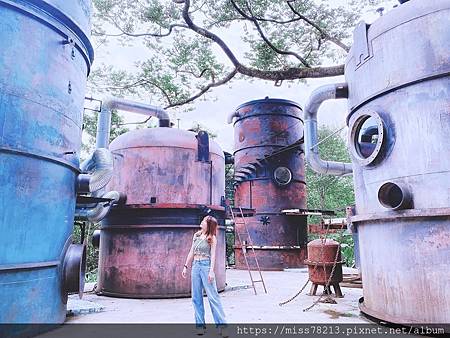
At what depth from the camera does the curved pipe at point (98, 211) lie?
7.14 meters

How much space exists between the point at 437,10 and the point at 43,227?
22.7ft

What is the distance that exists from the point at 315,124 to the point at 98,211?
19.0 feet

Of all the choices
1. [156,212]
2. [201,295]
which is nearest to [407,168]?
[201,295]

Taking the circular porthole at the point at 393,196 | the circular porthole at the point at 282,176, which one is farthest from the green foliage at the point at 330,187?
the circular porthole at the point at 393,196

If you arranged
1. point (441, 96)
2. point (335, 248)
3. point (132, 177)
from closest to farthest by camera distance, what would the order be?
point (441, 96)
point (335, 248)
point (132, 177)

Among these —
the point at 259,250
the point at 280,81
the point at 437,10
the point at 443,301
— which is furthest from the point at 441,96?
the point at 259,250

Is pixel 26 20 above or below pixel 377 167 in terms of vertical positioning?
above

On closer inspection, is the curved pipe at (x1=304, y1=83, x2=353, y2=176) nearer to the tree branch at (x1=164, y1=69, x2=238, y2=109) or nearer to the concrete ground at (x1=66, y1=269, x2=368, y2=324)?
the concrete ground at (x1=66, y1=269, x2=368, y2=324)

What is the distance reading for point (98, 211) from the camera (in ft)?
24.6

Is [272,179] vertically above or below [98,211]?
above

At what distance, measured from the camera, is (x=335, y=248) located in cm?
779

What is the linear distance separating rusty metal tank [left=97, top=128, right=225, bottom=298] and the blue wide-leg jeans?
3.12 meters

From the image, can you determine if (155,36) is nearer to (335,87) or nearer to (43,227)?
(335,87)

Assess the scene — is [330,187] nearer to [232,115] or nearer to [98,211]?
[232,115]
